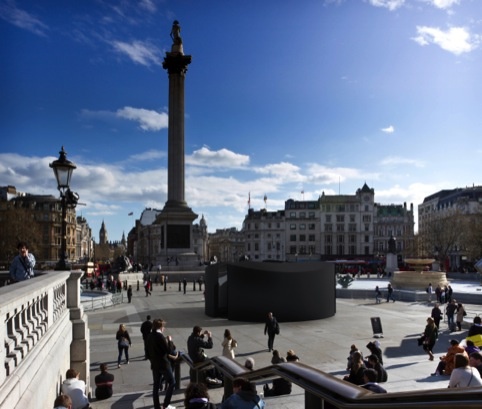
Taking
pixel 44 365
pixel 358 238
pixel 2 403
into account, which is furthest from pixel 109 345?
pixel 358 238

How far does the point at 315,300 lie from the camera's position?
26422mm

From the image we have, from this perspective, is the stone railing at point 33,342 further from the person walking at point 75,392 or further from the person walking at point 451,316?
the person walking at point 451,316

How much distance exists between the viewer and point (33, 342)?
6.28 metres

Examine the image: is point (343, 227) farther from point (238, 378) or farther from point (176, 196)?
point (238, 378)

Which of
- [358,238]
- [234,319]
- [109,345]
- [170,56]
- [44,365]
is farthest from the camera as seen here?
[358,238]

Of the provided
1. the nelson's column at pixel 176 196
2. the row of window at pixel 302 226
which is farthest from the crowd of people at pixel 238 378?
the row of window at pixel 302 226

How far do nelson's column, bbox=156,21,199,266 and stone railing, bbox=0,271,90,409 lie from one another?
47861mm

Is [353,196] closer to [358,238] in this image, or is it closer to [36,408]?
[358,238]

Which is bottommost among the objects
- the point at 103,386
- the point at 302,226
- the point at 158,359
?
the point at 103,386

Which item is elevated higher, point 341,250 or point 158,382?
point 158,382

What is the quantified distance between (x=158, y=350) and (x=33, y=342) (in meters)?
4.72

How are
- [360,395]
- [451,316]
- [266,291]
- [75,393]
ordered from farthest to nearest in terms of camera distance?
1. [266,291]
2. [451,316]
3. [75,393]
4. [360,395]

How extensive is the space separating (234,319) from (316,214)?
97537 millimetres

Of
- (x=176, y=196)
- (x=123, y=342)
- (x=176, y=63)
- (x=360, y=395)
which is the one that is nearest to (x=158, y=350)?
(x=123, y=342)
